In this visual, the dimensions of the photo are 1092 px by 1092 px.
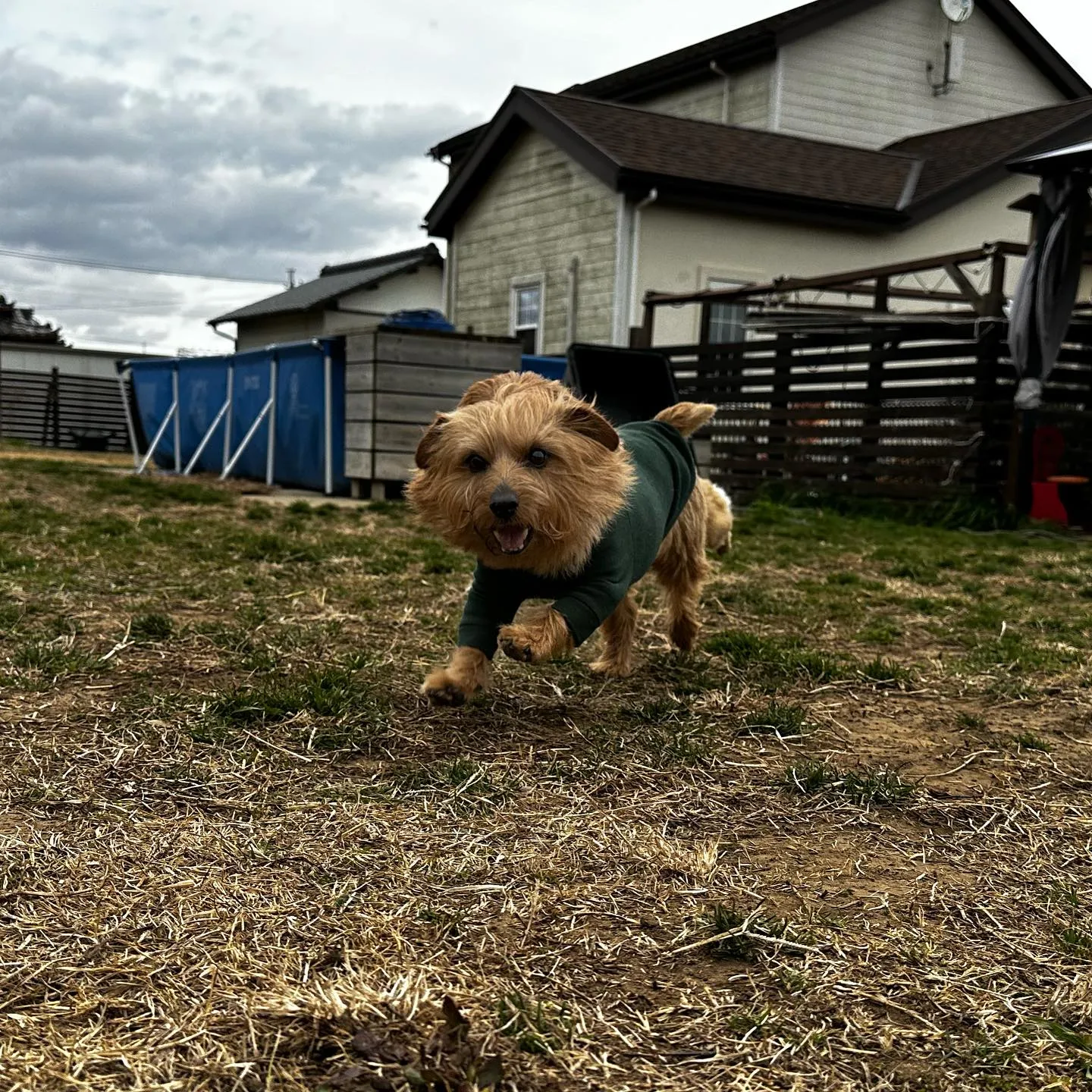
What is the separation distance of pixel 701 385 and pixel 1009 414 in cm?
373

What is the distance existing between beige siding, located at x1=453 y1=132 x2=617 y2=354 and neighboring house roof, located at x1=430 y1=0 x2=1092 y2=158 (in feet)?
3.98

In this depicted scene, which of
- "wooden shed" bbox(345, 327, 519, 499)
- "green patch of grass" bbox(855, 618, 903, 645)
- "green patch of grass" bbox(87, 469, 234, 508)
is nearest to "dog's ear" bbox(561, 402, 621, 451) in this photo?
"green patch of grass" bbox(855, 618, 903, 645)

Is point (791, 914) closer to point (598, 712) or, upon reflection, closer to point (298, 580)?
point (598, 712)

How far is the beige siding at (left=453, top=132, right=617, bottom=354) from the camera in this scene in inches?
615

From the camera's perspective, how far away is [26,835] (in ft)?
7.91

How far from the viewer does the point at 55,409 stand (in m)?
26.2

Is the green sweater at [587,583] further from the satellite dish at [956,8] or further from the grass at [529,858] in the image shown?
the satellite dish at [956,8]

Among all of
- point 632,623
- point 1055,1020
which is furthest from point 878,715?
point 1055,1020

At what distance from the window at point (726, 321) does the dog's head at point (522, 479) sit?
12896 millimetres

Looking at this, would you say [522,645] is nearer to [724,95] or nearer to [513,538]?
[513,538]

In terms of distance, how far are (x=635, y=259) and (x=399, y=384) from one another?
5.85 m

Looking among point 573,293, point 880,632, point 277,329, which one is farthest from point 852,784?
point 277,329

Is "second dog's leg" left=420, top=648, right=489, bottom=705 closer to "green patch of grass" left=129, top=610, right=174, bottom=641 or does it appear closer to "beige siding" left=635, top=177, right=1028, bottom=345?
"green patch of grass" left=129, top=610, right=174, bottom=641

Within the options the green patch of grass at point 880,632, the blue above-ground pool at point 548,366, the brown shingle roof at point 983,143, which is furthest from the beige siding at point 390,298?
the green patch of grass at point 880,632
